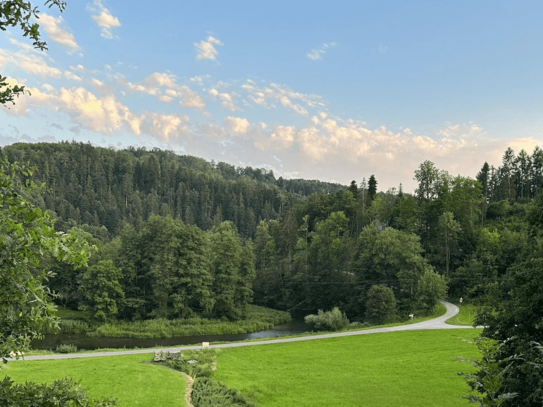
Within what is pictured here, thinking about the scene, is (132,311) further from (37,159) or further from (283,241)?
(37,159)

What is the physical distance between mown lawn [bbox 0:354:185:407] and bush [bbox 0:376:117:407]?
11852 millimetres

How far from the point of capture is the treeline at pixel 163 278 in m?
44.3

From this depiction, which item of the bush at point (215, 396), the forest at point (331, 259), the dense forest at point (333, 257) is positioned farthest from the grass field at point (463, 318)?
the bush at point (215, 396)

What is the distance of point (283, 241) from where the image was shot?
66.6m

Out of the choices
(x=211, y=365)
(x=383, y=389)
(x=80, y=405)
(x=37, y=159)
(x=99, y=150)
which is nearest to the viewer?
(x=80, y=405)

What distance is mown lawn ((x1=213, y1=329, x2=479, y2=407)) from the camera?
1659cm

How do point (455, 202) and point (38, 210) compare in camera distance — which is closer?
point (38, 210)

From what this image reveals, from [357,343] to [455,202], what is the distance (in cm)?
3477

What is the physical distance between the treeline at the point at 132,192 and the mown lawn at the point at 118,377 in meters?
85.6

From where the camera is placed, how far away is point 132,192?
12662 cm

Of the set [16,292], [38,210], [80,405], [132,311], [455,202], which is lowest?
[132,311]

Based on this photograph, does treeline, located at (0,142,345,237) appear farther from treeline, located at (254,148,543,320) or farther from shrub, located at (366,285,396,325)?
shrub, located at (366,285,396,325)

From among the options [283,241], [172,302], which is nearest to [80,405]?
[172,302]

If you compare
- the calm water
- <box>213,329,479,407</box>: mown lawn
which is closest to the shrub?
the calm water
